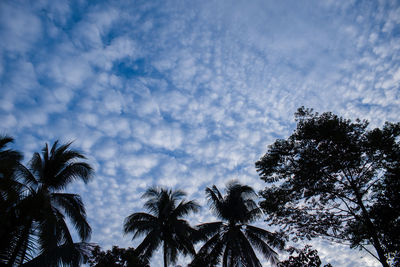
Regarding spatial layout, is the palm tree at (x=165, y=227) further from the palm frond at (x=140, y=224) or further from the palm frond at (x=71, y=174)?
the palm frond at (x=71, y=174)

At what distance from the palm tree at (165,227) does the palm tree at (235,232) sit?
1535 mm

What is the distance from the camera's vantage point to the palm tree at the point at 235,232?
19.1 meters

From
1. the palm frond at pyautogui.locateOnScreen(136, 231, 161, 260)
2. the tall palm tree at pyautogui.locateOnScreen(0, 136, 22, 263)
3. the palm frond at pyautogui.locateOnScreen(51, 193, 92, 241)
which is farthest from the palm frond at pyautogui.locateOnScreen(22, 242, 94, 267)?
the palm frond at pyautogui.locateOnScreen(136, 231, 161, 260)

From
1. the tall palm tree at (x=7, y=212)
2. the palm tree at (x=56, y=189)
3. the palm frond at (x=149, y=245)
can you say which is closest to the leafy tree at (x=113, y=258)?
the palm tree at (x=56, y=189)

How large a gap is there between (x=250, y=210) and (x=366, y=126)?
39.8ft

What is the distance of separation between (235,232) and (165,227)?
6.04 m

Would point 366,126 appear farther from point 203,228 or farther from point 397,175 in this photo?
Answer: point 203,228

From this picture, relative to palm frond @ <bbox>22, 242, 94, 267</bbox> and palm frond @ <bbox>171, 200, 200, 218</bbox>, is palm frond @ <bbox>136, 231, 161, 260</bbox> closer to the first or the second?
palm frond @ <bbox>171, 200, 200, 218</bbox>

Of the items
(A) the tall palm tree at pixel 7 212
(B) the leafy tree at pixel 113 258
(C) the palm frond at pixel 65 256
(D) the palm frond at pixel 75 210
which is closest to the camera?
(A) the tall palm tree at pixel 7 212

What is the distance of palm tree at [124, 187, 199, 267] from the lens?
19.1m

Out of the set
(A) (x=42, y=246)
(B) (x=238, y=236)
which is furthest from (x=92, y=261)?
(B) (x=238, y=236)

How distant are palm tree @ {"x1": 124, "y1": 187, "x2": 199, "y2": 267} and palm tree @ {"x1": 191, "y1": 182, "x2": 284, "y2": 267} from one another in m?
1.54

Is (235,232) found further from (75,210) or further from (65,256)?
(65,256)

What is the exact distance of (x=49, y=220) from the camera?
10.5 metres
